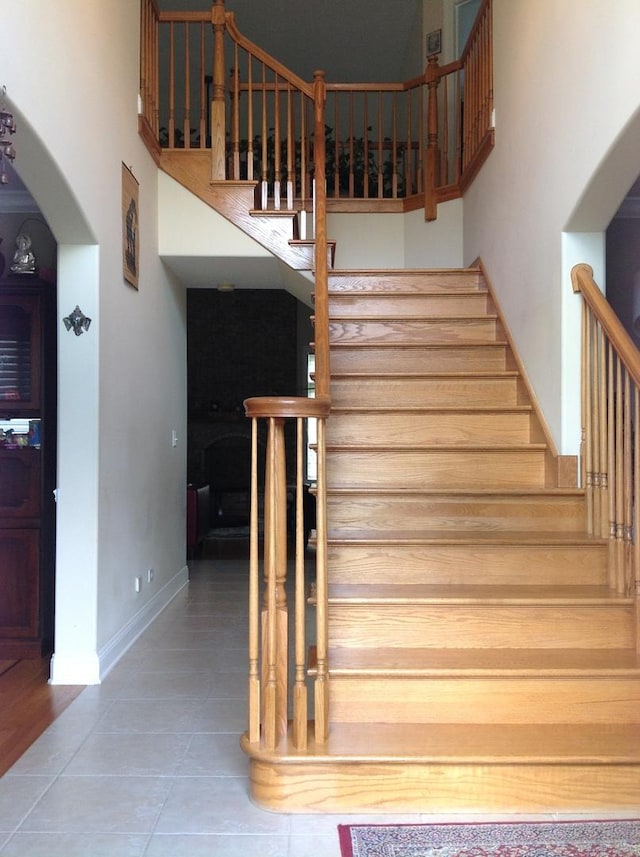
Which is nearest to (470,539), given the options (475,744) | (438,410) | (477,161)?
(475,744)

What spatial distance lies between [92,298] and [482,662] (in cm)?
233

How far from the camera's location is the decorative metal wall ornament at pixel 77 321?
334cm

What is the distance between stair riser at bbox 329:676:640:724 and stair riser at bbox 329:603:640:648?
227 millimetres

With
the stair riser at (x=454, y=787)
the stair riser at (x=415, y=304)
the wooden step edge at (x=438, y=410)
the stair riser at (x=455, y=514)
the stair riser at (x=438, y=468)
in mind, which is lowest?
the stair riser at (x=454, y=787)

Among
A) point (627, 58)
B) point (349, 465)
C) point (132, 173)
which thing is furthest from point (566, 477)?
point (132, 173)

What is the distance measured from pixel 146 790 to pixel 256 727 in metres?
0.43

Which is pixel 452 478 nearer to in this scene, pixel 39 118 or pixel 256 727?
pixel 256 727

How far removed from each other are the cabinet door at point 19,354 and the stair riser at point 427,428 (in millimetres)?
1587

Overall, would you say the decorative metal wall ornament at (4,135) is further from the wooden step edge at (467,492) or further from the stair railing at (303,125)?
the stair railing at (303,125)

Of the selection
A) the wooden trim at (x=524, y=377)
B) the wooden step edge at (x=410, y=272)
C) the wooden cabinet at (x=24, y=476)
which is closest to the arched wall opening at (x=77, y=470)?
the wooden cabinet at (x=24, y=476)

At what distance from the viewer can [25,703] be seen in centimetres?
306

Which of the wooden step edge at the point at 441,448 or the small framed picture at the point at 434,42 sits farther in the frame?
the small framed picture at the point at 434,42

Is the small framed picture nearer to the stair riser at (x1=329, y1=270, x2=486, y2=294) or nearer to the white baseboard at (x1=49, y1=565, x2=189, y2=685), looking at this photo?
the stair riser at (x1=329, y1=270, x2=486, y2=294)

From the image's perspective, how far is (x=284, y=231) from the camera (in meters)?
4.67
